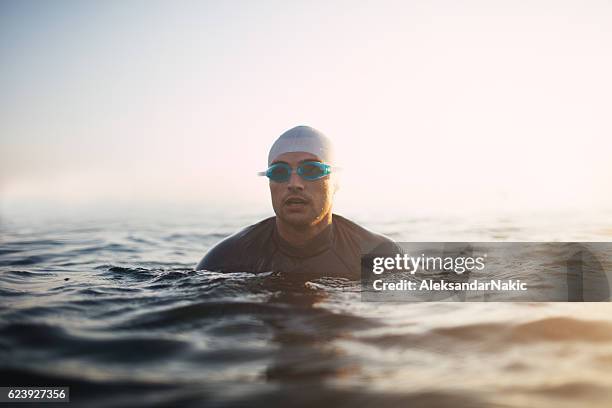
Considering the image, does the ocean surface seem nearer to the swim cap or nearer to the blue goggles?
the blue goggles

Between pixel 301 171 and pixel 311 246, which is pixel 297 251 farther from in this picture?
pixel 301 171

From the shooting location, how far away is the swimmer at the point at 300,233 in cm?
607

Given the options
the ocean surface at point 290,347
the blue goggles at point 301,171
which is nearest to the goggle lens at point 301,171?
the blue goggles at point 301,171

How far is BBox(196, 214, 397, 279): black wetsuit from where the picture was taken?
609 centimetres

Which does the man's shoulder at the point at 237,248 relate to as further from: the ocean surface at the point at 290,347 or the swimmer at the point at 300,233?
the ocean surface at the point at 290,347

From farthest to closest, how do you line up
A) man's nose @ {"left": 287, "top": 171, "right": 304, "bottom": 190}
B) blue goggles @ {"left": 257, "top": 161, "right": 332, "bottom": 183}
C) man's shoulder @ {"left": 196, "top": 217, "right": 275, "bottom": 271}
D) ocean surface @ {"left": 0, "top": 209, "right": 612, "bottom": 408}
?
man's shoulder @ {"left": 196, "top": 217, "right": 275, "bottom": 271} → blue goggles @ {"left": 257, "top": 161, "right": 332, "bottom": 183} → man's nose @ {"left": 287, "top": 171, "right": 304, "bottom": 190} → ocean surface @ {"left": 0, "top": 209, "right": 612, "bottom": 408}

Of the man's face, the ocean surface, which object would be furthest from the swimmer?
the ocean surface

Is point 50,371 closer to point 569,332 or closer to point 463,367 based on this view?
point 463,367

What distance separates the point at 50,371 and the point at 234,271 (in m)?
3.40

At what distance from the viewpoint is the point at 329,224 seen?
6.48m

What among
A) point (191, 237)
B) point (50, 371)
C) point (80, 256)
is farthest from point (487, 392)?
point (191, 237)

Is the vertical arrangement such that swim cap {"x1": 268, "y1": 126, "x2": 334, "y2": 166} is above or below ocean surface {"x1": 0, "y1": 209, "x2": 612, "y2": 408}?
above

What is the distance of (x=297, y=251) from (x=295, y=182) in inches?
37.2

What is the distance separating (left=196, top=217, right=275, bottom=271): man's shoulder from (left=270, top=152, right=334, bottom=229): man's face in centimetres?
51
